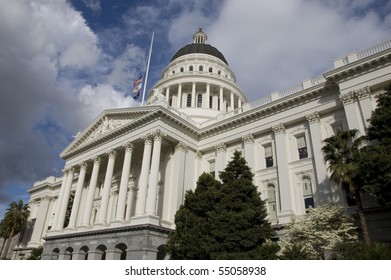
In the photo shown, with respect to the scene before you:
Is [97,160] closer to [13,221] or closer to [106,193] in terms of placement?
[106,193]

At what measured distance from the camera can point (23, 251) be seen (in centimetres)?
5156

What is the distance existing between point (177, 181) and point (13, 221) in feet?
122

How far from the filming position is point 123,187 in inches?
1185

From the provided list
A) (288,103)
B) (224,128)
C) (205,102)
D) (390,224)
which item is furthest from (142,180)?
(205,102)

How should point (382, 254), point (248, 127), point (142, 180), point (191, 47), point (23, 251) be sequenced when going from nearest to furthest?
1. point (382, 254)
2. point (142, 180)
3. point (248, 127)
4. point (23, 251)
5. point (191, 47)

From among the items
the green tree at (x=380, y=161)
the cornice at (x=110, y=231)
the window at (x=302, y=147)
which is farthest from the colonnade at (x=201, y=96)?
the green tree at (x=380, y=161)

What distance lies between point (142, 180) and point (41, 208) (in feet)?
113

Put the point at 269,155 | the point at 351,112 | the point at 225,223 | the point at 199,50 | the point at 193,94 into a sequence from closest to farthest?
the point at 225,223, the point at 351,112, the point at 269,155, the point at 193,94, the point at 199,50

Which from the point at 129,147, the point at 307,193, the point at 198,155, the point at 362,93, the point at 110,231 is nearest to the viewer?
the point at 362,93

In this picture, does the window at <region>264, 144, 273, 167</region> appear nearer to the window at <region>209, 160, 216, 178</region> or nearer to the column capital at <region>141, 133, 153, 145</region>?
the window at <region>209, 160, 216, 178</region>

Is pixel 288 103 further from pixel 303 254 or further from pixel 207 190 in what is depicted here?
pixel 303 254

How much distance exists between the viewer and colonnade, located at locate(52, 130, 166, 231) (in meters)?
27.7

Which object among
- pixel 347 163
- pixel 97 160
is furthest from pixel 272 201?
pixel 97 160

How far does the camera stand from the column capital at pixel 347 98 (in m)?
23.8
